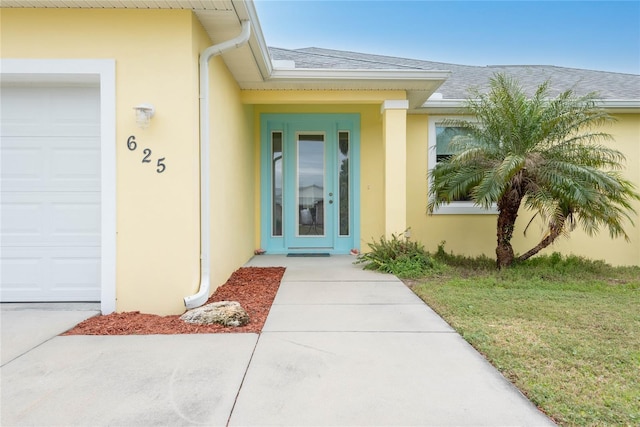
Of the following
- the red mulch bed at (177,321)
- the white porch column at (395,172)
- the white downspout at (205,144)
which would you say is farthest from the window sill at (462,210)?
the white downspout at (205,144)

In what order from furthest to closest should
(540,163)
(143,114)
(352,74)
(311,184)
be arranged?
(311,184)
(352,74)
(540,163)
(143,114)

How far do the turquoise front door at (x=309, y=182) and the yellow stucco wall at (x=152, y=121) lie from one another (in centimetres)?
399

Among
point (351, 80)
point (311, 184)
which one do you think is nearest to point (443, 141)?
point (351, 80)

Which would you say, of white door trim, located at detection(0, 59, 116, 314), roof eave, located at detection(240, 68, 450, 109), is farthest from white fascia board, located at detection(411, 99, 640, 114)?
white door trim, located at detection(0, 59, 116, 314)

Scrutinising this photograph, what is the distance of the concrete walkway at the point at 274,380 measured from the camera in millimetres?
2047

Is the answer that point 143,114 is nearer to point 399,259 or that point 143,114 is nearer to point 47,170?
point 47,170

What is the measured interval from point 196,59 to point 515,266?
6039mm

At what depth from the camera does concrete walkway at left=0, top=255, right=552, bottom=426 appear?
2047mm

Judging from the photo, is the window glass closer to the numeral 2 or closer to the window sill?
the window sill

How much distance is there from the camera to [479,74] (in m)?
9.98

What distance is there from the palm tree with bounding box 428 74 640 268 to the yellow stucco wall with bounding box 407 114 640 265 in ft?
5.12

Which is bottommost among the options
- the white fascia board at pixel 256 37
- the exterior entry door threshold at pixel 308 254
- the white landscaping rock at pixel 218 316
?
the white landscaping rock at pixel 218 316

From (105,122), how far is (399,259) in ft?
15.4

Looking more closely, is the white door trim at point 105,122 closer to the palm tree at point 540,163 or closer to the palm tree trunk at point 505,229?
the palm tree at point 540,163
